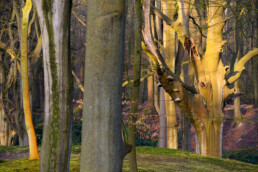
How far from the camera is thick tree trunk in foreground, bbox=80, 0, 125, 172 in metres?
3.34

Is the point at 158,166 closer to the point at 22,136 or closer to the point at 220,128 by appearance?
the point at 220,128

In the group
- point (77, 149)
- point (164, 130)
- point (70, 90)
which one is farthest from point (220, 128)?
point (70, 90)

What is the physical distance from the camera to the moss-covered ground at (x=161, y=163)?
757 cm

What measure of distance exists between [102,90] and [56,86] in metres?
2.00

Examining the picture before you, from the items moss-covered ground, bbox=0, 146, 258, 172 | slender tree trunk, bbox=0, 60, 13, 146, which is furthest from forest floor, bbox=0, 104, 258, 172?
slender tree trunk, bbox=0, 60, 13, 146

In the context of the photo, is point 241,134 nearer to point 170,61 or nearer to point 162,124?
point 162,124

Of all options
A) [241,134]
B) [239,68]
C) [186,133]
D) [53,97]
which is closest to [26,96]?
[53,97]

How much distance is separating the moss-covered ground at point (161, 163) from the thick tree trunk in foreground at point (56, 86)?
6.64ft

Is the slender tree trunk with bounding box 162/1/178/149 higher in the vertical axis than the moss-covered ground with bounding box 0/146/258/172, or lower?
higher

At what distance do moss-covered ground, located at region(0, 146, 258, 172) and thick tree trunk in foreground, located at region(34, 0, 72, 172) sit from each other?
2024mm

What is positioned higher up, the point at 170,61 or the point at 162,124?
the point at 170,61

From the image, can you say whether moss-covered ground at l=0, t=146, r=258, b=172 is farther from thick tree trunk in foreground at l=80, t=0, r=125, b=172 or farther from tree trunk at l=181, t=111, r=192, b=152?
thick tree trunk in foreground at l=80, t=0, r=125, b=172

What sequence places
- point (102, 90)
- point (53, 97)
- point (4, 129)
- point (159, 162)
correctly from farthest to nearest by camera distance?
point (4, 129) → point (159, 162) → point (53, 97) → point (102, 90)

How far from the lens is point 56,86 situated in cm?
512
